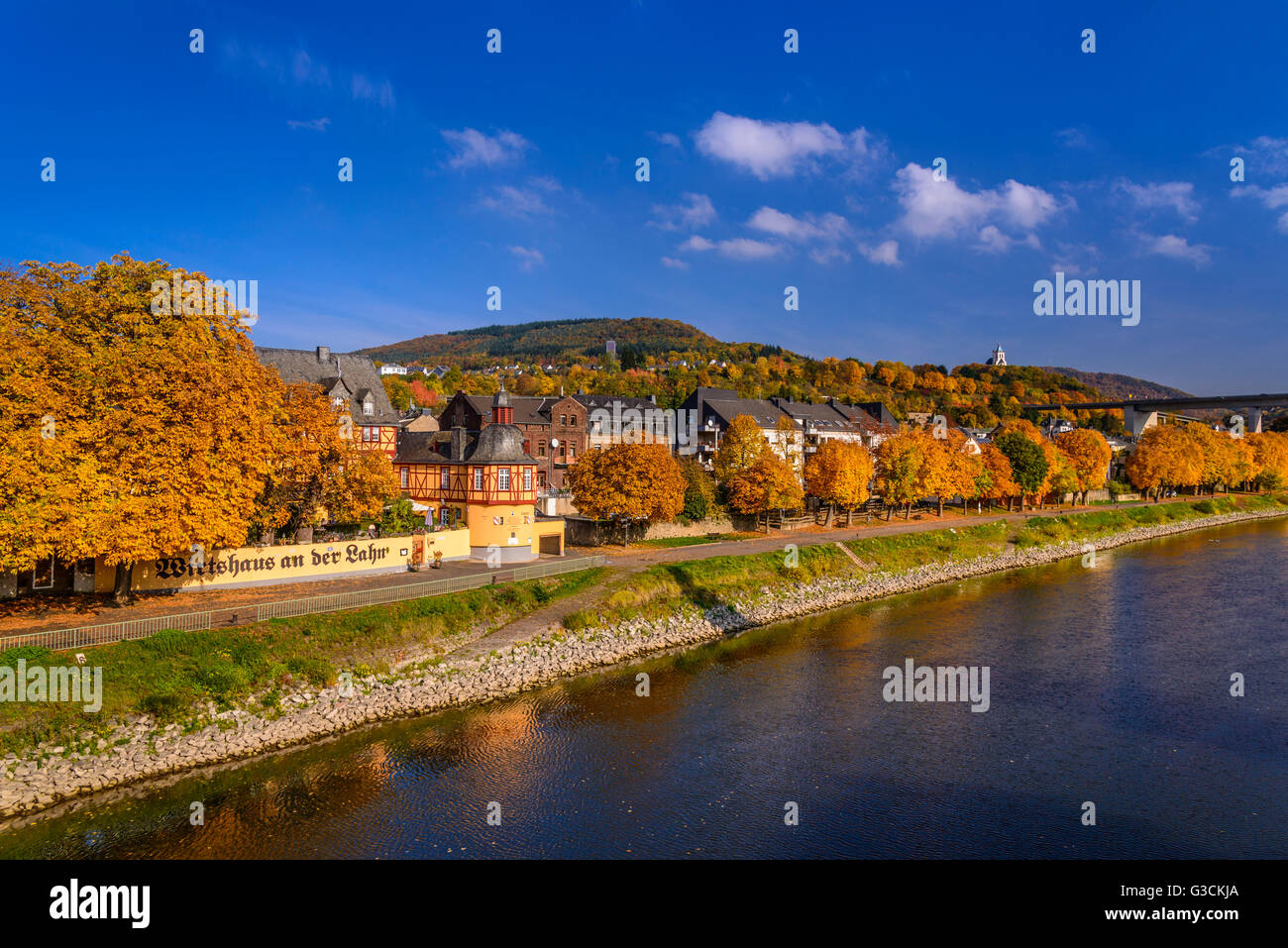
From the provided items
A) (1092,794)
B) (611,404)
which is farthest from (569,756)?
(611,404)

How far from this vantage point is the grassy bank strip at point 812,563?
39159 millimetres

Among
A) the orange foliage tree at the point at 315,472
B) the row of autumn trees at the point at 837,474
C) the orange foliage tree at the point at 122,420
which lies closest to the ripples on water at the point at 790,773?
the orange foliage tree at the point at 122,420

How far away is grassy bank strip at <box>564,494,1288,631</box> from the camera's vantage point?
39159 millimetres

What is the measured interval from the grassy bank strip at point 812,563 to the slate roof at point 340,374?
28.7 m

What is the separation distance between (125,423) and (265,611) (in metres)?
8.14

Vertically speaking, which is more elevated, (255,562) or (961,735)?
(255,562)

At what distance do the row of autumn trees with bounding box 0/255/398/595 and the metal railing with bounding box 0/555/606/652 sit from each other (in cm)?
240

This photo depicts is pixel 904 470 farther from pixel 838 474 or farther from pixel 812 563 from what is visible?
pixel 812 563

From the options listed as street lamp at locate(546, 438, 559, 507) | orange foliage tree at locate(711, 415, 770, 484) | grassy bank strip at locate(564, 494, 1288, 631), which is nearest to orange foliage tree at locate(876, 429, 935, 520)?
grassy bank strip at locate(564, 494, 1288, 631)

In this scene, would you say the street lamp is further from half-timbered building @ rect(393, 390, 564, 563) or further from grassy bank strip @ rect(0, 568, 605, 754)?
grassy bank strip @ rect(0, 568, 605, 754)

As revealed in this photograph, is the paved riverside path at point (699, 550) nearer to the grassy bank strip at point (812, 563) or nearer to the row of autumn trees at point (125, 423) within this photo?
the grassy bank strip at point (812, 563)
